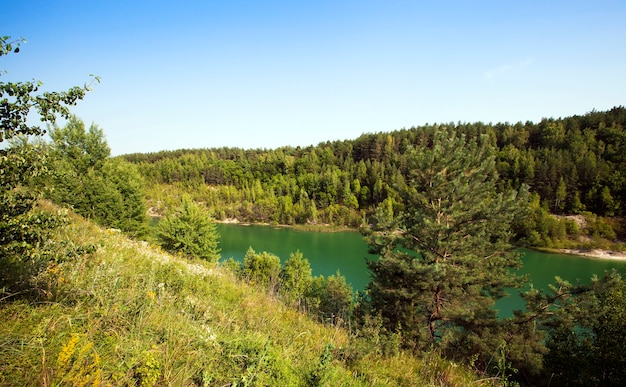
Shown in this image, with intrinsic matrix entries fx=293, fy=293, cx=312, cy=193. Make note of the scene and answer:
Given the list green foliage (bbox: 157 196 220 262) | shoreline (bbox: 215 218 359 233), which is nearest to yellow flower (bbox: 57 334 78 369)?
green foliage (bbox: 157 196 220 262)

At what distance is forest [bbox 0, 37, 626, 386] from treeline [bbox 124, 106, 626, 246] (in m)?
24.1

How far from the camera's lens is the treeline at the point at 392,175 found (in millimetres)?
57594

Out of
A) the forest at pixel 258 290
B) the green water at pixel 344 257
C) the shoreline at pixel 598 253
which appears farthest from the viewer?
the shoreline at pixel 598 253

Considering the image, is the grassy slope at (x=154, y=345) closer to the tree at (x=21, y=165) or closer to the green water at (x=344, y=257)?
the tree at (x=21, y=165)

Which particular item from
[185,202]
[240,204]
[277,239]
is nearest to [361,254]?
[277,239]

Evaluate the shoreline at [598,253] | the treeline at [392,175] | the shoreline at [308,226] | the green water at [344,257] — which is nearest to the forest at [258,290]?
the green water at [344,257]

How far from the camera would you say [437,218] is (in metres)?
9.49

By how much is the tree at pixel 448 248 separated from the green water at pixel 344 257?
510 inches

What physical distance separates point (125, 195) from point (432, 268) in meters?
17.4

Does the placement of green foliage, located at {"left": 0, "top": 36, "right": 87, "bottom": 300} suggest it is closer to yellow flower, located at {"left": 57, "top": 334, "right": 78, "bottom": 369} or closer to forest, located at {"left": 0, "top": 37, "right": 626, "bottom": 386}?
forest, located at {"left": 0, "top": 37, "right": 626, "bottom": 386}

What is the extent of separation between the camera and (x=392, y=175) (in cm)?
5531

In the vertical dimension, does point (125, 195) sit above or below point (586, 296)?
above

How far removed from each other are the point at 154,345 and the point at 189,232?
16.6 m

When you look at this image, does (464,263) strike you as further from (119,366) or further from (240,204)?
(240,204)
